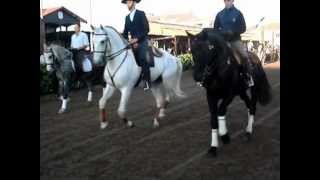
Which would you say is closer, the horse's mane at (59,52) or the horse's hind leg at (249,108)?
the horse's hind leg at (249,108)

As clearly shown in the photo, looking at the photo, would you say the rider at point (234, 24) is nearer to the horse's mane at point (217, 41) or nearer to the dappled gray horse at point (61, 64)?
the horse's mane at point (217, 41)

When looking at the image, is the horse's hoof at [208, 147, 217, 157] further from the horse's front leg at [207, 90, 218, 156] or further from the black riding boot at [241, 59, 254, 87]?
Answer: the black riding boot at [241, 59, 254, 87]

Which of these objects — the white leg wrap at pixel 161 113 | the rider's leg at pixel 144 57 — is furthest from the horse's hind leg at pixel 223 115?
the white leg wrap at pixel 161 113

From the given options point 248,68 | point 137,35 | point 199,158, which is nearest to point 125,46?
point 137,35

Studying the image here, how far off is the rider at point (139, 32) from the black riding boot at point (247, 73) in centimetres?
238

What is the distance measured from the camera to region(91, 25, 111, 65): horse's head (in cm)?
890

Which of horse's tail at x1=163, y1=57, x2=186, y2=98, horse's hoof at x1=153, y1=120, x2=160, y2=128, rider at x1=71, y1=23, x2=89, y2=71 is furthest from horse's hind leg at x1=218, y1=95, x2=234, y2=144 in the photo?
rider at x1=71, y1=23, x2=89, y2=71

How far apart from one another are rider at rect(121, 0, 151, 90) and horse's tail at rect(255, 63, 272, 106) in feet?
7.31

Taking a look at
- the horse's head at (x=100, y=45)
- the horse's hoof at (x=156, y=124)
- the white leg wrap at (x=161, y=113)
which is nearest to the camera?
the horse's head at (x=100, y=45)

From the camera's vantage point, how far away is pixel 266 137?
8125 millimetres

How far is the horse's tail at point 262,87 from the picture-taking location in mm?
8516
